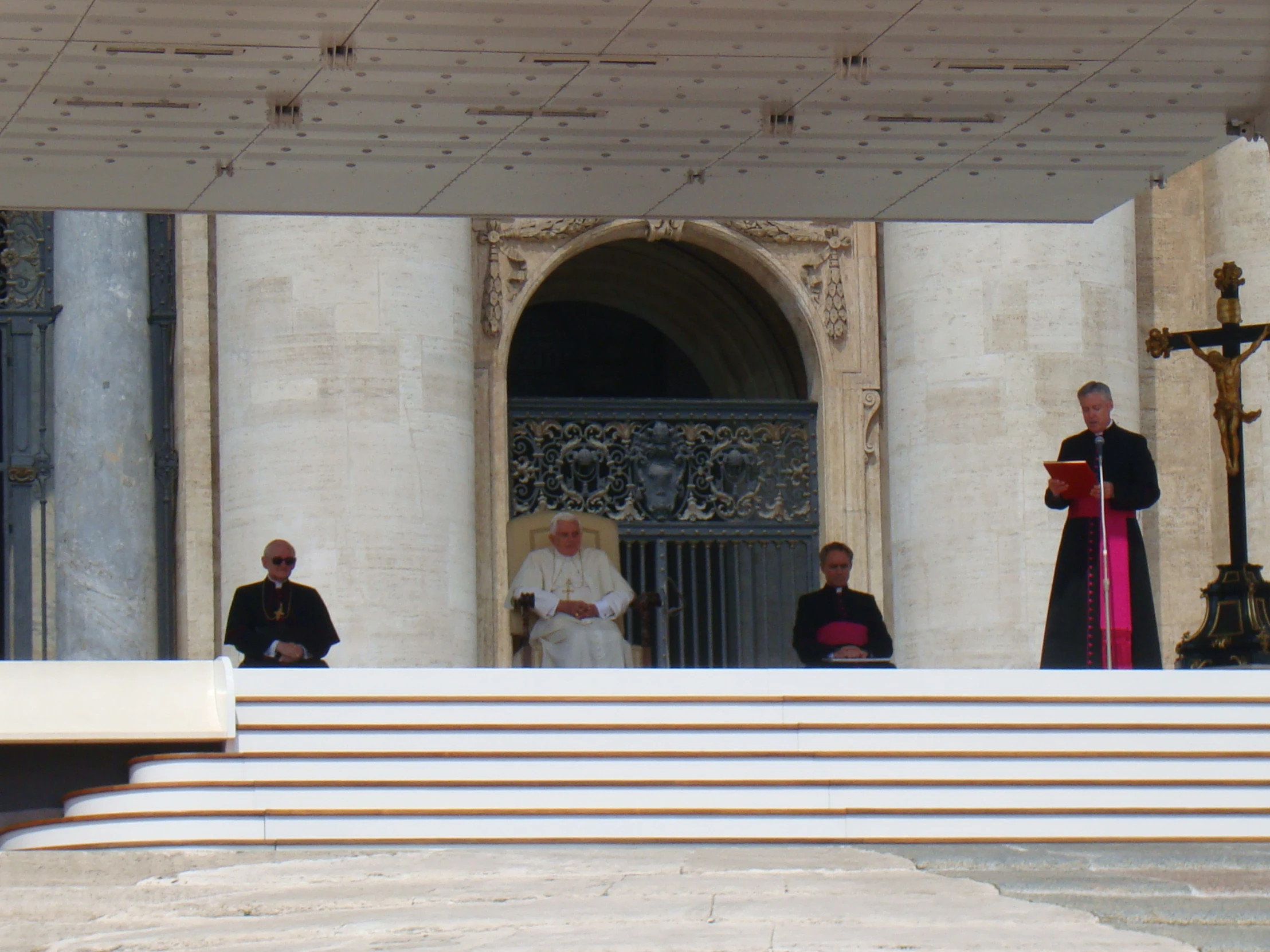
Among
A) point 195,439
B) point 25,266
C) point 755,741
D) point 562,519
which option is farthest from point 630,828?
Answer: point 25,266

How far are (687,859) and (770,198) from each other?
3877 millimetres

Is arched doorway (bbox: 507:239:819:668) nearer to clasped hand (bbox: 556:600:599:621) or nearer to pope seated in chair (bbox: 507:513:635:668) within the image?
pope seated in chair (bbox: 507:513:635:668)

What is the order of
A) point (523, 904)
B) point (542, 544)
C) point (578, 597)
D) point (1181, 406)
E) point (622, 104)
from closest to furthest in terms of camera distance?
1. point (523, 904)
2. point (622, 104)
3. point (578, 597)
4. point (542, 544)
5. point (1181, 406)

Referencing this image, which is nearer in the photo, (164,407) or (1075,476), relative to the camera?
(1075,476)

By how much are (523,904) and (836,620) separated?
5.64 meters

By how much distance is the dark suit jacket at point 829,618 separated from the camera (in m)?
12.1

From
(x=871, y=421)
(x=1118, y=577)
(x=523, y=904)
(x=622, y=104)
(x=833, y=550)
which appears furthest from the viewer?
(x=871, y=421)

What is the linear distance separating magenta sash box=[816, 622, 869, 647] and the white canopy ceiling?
2.13m

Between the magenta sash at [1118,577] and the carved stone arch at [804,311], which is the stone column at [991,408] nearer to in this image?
the carved stone arch at [804,311]

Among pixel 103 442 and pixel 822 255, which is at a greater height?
pixel 822 255

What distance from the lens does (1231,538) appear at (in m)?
11.2

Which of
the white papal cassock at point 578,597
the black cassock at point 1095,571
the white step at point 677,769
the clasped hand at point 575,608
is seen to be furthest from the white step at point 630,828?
the white papal cassock at point 578,597

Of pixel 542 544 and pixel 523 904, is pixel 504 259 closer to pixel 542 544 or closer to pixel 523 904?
pixel 542 544

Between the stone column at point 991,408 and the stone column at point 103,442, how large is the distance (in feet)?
14.6
